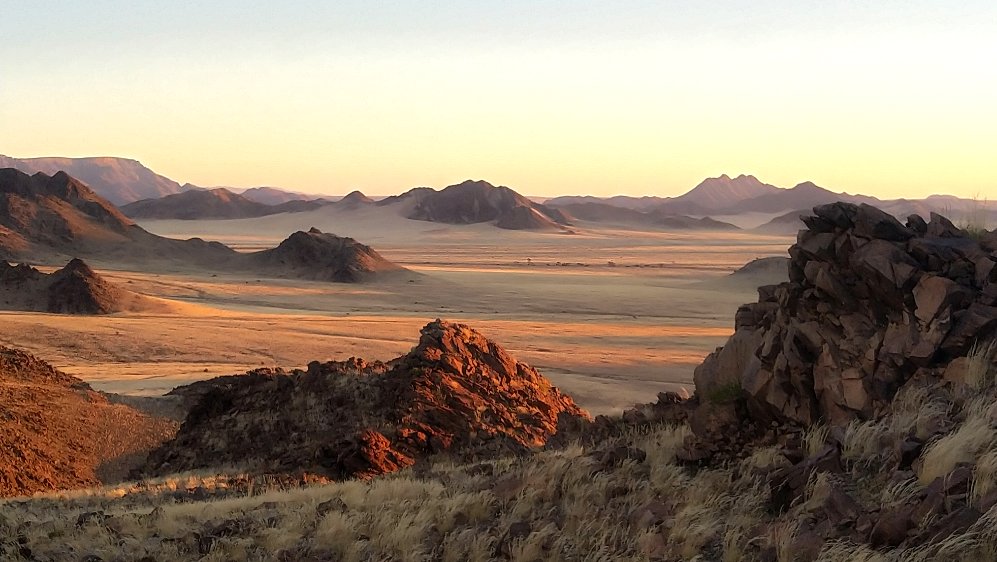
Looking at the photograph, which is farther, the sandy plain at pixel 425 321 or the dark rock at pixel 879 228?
the sandy plain at pixel 425 321

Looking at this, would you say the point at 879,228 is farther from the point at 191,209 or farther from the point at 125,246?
the point at 191,209

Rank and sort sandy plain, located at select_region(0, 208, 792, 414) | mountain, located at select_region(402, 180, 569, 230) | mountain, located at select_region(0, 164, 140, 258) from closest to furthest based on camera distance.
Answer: sandy plain, located at select_region(0, 208, 792, 414)
mountain, located at select_region(0, 164, 140, 258)
mountain, located at select_region(402, 180, 569, 230)

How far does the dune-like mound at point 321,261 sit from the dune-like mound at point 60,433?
152ft

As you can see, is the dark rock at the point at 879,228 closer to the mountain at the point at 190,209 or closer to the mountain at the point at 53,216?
the mountain at the point at 53,216

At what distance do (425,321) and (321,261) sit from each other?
32.9 m

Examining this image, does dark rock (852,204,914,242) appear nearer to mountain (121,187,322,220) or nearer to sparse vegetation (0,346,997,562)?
sparse vegetation (0,346,997,562)

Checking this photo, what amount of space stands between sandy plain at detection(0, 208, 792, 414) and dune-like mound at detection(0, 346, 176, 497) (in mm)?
2600

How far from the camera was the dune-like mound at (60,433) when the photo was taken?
1502cm

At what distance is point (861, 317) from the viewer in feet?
27.9

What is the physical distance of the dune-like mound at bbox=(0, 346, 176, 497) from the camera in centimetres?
1502

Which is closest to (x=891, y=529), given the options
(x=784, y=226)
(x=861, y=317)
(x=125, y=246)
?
(x=861, y=317)

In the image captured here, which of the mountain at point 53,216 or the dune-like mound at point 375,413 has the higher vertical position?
the mountain at point 53,216

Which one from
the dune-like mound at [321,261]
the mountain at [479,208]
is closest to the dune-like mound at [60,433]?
the dune-like mound at [321,261]

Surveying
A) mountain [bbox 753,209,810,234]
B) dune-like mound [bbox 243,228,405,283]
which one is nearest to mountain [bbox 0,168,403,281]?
dune-like mound [bbox 243,228,405,283]
